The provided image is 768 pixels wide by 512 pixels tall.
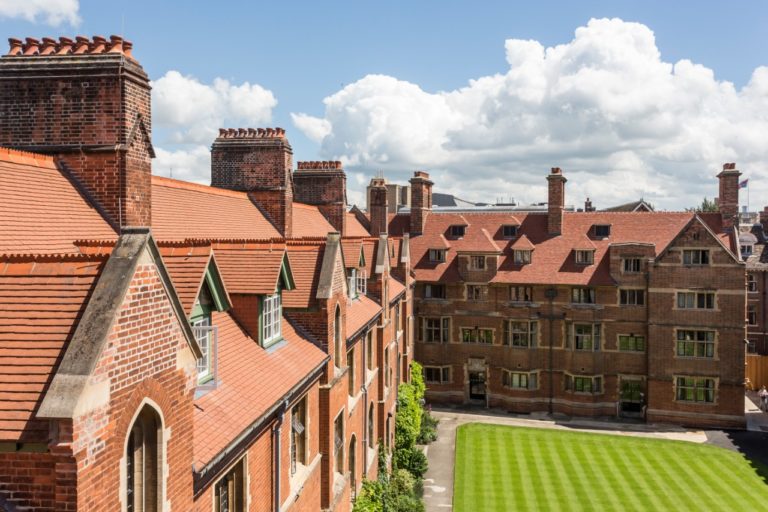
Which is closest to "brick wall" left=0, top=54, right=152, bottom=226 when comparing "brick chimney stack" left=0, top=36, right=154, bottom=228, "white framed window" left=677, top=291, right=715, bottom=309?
"brick chimney stack" left=0, top=36, right=154, bottom=228

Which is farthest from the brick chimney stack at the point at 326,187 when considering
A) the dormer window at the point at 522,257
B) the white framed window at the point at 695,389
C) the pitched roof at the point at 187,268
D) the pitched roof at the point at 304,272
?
the white framed window at the point at 695,389

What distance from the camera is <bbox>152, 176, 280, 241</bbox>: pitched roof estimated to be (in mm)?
13977

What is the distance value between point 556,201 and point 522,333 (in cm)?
923

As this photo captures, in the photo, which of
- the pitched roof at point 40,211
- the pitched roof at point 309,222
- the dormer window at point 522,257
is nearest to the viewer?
the pitched roof at point 40,211

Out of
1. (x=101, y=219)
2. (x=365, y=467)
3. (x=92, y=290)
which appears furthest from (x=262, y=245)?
(x=365, y=467)

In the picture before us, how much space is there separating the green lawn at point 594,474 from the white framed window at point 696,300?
8.26 metres

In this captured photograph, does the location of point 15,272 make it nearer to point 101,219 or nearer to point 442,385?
point 101,219

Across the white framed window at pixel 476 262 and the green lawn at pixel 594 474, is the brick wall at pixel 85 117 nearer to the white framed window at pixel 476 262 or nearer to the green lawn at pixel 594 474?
the green lawn at pixel 594 474

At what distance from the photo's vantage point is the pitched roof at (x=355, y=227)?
3503cm

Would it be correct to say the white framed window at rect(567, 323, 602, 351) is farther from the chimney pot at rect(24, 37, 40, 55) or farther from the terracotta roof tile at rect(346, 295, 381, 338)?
the chimney pot at rect(24, 37, 40, 55)

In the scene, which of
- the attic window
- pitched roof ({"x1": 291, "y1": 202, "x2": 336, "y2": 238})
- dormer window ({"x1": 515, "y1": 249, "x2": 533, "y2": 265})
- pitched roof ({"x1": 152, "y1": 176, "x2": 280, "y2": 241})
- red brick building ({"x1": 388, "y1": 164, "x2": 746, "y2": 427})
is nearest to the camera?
pitched roof ({"x1": 152, "y1": 176, "x2": 280, "y2": 241})

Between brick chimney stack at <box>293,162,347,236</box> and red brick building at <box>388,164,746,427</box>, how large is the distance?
10.3 m

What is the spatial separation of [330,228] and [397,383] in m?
9.27

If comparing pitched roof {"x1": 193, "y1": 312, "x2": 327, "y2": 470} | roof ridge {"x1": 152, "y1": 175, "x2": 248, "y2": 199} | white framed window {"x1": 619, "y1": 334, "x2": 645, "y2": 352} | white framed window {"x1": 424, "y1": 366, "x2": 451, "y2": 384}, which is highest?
roof ridge {"x1": 152, "y1": 175, "x2": 248, "y2": 199}
